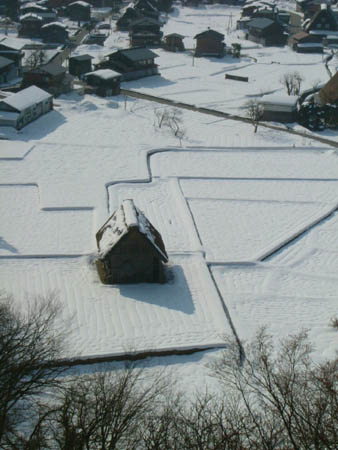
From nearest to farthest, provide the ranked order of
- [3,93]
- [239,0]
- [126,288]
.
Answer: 1. [126,288]
2. [3,93]
3. [239,0]

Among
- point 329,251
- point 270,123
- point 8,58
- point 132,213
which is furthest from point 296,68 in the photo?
point 132,213

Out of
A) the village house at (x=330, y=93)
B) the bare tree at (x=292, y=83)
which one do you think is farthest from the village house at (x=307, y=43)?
the village house at (x=330, y=93)

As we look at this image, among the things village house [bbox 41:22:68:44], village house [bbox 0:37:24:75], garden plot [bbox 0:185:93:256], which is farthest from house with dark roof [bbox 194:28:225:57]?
garden plot [bbox 0:185:93:256]

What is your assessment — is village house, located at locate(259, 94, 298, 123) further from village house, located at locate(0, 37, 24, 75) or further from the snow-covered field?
village house, located at locate(0, 37, 24, 75)

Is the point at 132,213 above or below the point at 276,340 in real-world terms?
above

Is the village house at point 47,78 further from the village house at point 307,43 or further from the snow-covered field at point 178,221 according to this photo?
the village house at point 307,43

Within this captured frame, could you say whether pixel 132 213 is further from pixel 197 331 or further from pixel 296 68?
pixel 296 68
